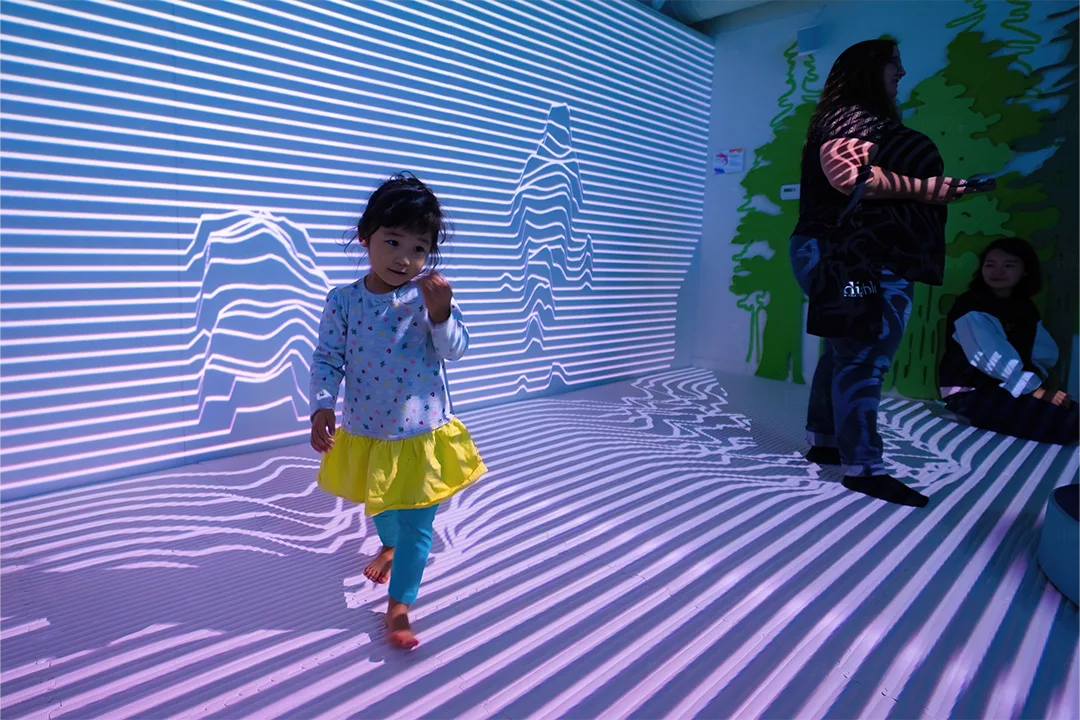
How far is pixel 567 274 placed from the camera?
3566 millimetres

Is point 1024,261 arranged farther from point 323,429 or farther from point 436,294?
point 323,429

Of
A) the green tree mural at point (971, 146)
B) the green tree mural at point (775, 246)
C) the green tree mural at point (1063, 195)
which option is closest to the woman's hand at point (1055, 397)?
the green tree mural at point (1063, 195)

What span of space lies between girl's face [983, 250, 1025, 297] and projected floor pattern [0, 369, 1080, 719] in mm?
1024

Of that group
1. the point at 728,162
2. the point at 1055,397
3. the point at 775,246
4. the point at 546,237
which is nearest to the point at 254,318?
the point at 546,237

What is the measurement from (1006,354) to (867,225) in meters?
1.46

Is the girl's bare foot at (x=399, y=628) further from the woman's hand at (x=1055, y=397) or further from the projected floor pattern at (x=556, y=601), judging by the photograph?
the woman's hand at (x=1055, y=397)

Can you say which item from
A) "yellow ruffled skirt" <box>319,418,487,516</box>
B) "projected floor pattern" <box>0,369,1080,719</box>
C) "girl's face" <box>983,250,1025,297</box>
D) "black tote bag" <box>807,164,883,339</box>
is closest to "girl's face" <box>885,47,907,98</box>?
"black tote bag" <box>807,164,883,339</box>

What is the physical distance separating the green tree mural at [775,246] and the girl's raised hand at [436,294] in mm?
3273

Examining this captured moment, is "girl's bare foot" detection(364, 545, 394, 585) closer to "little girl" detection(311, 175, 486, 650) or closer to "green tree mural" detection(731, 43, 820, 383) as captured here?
"little girl" detection(311, 175, 486, 650)

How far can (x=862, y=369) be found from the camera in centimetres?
214

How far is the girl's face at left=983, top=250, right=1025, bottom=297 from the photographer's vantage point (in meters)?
3.01

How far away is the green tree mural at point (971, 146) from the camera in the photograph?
3199mm

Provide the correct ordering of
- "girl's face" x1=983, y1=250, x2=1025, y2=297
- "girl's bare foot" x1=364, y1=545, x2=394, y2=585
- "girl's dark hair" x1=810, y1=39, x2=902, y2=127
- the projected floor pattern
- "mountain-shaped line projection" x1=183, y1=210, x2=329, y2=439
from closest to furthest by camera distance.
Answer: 1. the projected floor pattern
2. "girl's bare foot" x1=364, y1=545, x2=394, y2=585
3. "girl's dark hair" x1=810, y1=39, x2=902, y2=127
4. "mountain-shaped line projection" x1=183, y1=210, x2=329, y2=439
5. "girl's face" x1=983, y1=250, x2=1025, y2=297

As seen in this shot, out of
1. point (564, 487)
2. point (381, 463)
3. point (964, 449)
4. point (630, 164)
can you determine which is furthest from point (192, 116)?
point (964, 449)
